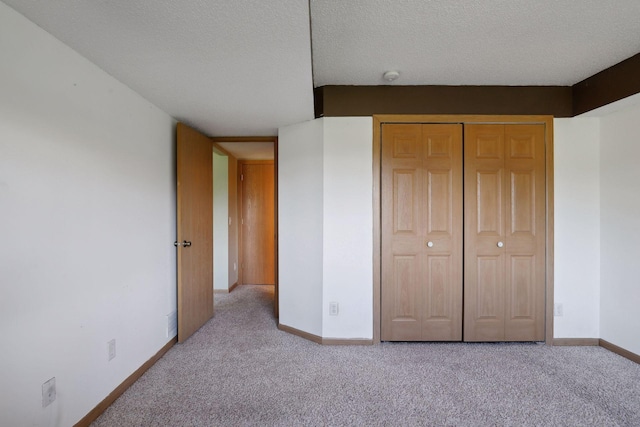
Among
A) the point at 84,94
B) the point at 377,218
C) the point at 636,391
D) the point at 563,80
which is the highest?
the point at 563,80

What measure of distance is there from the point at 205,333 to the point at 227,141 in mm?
2064

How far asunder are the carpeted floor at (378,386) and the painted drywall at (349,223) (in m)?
0.27

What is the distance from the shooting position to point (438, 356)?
7.61 ft

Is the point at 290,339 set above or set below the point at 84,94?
below

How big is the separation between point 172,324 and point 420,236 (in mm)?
2343

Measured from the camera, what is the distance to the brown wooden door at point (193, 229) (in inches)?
99.6

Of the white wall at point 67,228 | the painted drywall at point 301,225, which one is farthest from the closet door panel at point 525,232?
the white wall at point 67,228

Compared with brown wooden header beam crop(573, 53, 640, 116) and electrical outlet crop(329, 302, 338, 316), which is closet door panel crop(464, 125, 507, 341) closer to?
brown wooden header beam crop(573, 53, 640, 116)

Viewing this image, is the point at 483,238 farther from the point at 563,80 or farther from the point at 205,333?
the point at 205,333

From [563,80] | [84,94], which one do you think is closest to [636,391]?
[563,80]

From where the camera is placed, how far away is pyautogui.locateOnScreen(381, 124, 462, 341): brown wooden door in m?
2.52

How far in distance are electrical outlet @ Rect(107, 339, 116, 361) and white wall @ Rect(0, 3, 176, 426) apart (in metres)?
0.04

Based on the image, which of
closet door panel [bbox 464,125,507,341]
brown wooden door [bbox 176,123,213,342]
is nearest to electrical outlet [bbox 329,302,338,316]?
closet door panel [bbox 464,125,507,341]

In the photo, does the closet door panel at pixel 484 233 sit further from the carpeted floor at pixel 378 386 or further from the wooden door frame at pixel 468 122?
the carpeted floor at pixel 378 386
